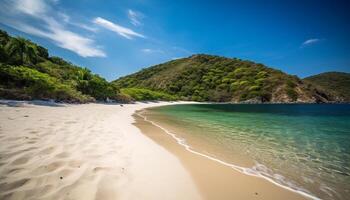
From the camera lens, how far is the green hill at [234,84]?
356 feet

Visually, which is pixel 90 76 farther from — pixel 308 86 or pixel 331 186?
pixel 308 86

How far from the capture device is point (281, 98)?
348ft

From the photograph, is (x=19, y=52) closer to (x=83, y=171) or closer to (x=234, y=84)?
(x=83, y=171)

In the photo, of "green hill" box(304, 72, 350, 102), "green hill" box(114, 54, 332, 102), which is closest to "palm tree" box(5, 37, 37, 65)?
"green hill" box(114, 54, 332, 102)

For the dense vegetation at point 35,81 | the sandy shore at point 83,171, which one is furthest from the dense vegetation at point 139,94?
the sandy shore at point 83,171

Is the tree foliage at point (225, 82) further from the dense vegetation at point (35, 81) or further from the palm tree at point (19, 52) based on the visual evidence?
the palm tree at point (19, 52)

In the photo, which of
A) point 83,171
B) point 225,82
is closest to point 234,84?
point 225,82

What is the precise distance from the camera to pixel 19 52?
36375 mm

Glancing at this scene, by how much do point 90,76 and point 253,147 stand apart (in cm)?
4064

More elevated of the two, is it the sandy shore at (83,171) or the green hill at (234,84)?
the green hill at (234,84)

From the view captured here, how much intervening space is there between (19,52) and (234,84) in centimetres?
11009

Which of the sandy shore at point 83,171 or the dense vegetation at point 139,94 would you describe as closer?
the sandy shore at point 83,171

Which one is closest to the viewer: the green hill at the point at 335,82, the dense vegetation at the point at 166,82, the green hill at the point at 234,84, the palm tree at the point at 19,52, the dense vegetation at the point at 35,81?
the dense vegetation at the point at 35,81

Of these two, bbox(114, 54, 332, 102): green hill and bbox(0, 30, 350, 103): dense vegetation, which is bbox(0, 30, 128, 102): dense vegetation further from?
bbox(114, 54, 332, 102): green hill
